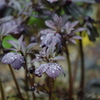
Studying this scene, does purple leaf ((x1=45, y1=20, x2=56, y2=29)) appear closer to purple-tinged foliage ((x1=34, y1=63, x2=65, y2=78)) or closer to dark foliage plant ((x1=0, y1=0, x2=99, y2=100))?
dark foliage plant ((x1=0, y1=0, x2=99, y2=100))

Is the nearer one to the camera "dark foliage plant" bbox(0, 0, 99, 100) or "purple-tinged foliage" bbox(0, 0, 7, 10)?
"dark foliage plant" bbox(0, 0, 99, 100)

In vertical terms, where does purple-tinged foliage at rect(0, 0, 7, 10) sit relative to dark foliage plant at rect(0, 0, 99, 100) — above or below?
above

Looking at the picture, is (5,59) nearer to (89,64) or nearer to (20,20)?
(20,20)

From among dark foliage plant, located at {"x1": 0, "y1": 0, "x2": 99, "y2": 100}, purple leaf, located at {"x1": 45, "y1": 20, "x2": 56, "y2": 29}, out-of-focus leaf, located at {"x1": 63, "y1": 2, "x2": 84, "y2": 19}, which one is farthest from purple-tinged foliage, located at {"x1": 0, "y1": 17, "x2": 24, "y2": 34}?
out-of-focus leaf, located at {"x1": 63, "y1": 2, "x2": 84, "y2": 19}

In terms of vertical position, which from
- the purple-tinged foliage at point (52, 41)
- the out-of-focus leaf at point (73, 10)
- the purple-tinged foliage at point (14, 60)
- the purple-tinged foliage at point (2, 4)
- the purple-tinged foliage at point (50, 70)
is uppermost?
the purple-tinged foliage at point (2, 4)

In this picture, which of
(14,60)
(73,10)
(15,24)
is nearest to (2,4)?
(15,24)

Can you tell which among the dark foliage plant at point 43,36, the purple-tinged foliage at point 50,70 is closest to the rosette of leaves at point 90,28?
the dark foliage plant at point 43,36

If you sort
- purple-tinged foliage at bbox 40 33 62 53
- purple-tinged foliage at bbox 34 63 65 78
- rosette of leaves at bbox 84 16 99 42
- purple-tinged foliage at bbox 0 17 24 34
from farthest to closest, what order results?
rosette of leaves at bbox 84 16 99 42 < purple-tinged foliage at bbox 0 17 24 34 < purple-tinged foliage at bbox 40 33 62 53 < purple-tinged foliage at bbox 34 63 65 78

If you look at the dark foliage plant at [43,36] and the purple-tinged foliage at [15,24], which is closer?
the dark foliage plant at [43,36]

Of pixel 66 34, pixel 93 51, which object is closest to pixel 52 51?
pixel 66 34

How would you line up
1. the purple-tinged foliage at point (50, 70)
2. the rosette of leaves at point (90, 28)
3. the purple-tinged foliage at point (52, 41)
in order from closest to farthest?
the purple-tinged foliage at point (50, 70), the purple-tinged foliage at point (52, 41), the rosette of leaves at point (90, 28)

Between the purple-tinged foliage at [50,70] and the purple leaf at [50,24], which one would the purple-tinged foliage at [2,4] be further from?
the purple-tinged foliage at [50,70]
